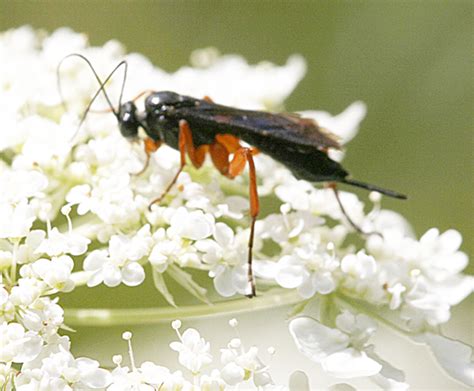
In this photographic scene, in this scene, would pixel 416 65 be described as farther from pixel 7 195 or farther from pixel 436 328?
pixel 7 195

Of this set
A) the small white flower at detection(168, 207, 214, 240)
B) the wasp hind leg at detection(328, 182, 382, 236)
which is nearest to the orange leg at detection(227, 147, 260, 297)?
the small white flower at detection(168, 207, 214, 240)

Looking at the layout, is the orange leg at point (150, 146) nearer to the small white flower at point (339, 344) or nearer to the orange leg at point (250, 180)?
the orange leg at point (250, 180)

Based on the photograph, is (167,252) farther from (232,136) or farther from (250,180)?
(232,136)

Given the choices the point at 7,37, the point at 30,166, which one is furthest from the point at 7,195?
the point at 7,37

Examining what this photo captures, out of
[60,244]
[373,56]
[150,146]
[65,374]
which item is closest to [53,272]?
[60,244]

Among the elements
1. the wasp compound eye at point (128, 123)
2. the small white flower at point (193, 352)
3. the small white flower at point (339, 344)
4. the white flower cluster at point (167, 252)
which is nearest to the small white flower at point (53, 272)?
the white flower cluster at point (167, 252)

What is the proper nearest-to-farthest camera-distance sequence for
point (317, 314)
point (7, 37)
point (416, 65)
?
1. point (317, 314)
2. point (7, 37)
3. point (416, 65)
